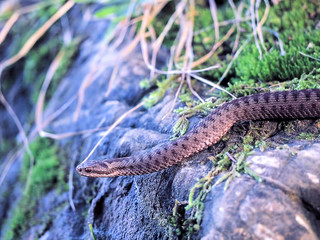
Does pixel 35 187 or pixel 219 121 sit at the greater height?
pixel 219 121

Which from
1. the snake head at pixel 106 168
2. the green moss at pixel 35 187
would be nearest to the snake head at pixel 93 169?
the snake head at pixel 106 168

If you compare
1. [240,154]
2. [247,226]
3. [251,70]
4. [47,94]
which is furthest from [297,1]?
[47,94]

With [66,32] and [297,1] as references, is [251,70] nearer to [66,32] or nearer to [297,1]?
[297,1]

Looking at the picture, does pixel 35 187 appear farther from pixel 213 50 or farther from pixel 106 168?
pixel 213 50

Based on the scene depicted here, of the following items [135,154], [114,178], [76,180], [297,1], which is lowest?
[76,180]

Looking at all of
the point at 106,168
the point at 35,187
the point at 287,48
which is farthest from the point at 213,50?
the point at 35,187

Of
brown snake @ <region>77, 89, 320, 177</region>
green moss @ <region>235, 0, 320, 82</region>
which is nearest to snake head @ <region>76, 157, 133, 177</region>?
brown snake @ <region>77, 89, 320, 177</region>

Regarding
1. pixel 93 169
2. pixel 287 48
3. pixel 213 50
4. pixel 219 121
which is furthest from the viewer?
pixel 213 50
